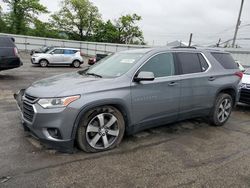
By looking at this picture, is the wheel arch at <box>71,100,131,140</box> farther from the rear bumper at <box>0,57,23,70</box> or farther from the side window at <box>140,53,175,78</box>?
the rear bumper at <box>0,57,23,70</box>

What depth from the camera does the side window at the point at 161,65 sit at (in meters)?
4.07

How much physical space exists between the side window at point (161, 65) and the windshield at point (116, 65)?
0.75ft

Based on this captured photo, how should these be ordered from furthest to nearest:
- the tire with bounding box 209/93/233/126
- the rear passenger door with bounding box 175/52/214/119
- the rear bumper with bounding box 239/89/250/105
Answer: the rear bumper with bounding box 239/89/250/105
the tire with bounding box 209/93/233/126
the rear passenger door with bounding box 175/52/214/119

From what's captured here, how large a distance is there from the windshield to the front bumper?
108 centimetres

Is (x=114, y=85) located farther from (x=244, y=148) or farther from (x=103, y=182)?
(x=244, y=148)

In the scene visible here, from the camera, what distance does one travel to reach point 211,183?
2965 mm

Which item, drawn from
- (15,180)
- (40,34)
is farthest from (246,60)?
(40,34)

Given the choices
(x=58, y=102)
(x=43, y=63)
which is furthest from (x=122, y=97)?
(x=43, y=63)

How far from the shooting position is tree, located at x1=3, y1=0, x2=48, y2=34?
4147 cm

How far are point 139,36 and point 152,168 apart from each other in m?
50.2

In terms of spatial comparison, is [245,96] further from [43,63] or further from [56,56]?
[56,56]

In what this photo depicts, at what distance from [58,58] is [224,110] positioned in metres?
15.2

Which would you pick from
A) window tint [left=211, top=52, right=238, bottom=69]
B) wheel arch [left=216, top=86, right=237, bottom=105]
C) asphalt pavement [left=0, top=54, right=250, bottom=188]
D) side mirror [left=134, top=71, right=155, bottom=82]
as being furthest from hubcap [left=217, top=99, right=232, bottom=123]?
side mirror [left=134, top=71, right=155, bottom=82]

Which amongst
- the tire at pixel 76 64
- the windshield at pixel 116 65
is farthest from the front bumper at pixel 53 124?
the tire at pixel 76 64
